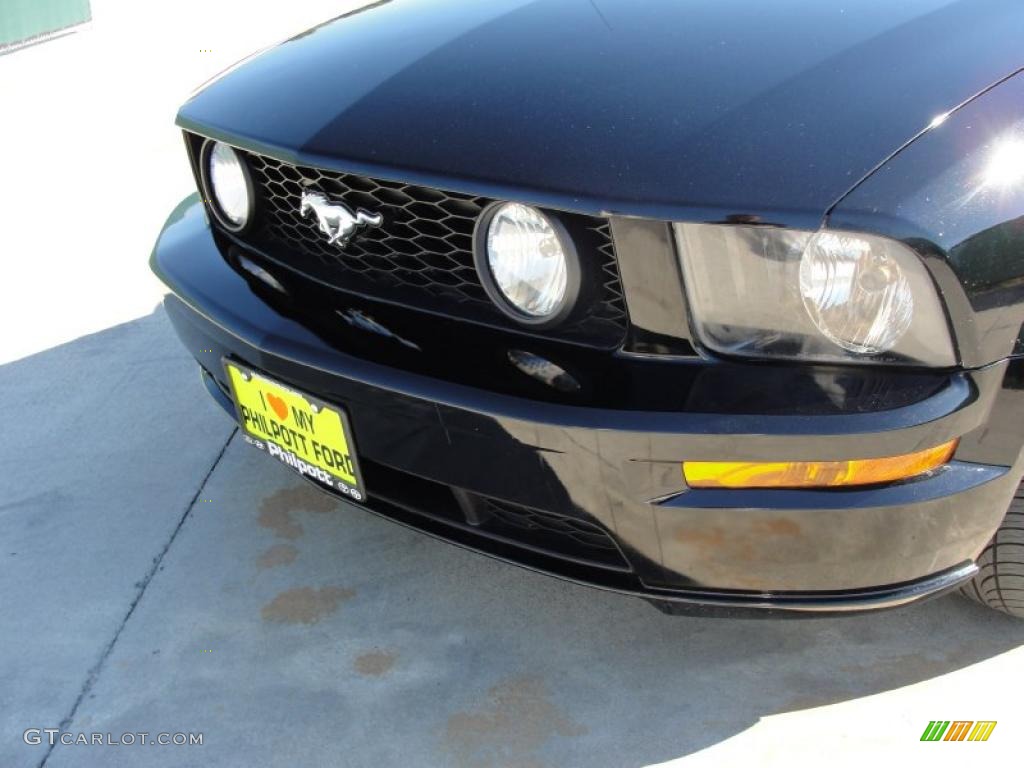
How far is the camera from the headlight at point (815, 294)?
1.61 meters

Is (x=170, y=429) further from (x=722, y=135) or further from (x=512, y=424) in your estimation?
(x=722, y=135)

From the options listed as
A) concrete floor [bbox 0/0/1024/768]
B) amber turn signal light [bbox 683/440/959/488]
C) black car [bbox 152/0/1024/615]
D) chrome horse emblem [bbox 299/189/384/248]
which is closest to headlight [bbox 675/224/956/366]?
black car [bbox 152/0/1024/615]

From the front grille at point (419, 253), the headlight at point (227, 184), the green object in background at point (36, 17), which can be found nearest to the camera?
the front grille at point (419, 253)

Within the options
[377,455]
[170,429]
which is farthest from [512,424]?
[170,429]

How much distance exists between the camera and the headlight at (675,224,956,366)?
5.27ft

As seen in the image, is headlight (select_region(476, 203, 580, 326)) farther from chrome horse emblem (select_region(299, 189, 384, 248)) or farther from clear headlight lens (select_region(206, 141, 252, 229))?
clear headlight lens (select_region(206, 141, 252, 229))

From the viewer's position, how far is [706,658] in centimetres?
219

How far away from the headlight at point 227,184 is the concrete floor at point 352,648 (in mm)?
738

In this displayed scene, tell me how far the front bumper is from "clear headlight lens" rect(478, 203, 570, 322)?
0.16 metres

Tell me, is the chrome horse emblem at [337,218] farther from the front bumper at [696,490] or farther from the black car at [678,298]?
the front bumper at [696,490]

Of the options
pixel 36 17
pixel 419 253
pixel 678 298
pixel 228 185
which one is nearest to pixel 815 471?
pixel 678 298

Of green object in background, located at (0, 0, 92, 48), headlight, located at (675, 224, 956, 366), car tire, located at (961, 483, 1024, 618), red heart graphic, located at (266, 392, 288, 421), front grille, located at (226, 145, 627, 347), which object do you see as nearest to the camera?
headlight, located at (675, 224, 956, 366)

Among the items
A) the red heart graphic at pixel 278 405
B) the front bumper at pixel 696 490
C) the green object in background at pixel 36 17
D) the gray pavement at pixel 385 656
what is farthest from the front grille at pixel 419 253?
the green object in background at pixel 36 17

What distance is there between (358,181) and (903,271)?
36.9 inches
